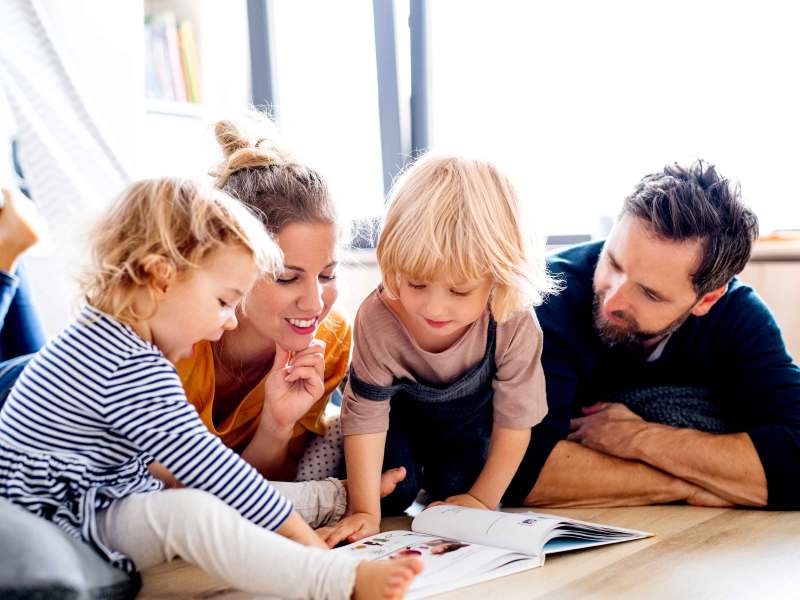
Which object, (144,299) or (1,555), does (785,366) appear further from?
(1,555)

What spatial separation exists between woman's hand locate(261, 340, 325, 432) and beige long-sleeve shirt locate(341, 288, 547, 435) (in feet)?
0.25

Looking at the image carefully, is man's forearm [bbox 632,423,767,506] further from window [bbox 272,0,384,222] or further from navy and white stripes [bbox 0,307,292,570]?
window [bbox 272,0,384,222]

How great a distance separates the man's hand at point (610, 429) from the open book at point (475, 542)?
0.92 ft

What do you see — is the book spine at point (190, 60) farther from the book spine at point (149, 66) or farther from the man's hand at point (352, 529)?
the man's hand at point (352, 529)

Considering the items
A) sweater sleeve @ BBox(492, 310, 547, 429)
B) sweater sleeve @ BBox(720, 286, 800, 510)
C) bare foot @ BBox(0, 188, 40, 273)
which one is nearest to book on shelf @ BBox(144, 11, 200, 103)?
bare foot @ BBox(0, 188, 40, 273)

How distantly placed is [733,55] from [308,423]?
5.16 ft

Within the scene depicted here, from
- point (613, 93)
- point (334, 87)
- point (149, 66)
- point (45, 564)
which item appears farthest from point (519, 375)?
point (149, 66)

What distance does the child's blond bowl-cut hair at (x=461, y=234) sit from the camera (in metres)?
1.39

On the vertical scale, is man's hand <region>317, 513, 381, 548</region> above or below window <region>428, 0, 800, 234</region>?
below

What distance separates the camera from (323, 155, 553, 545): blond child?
4.62ft

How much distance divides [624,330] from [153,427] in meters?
1.00

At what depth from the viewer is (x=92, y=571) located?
1055 mm

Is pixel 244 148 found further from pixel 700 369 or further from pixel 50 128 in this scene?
pixel 50 128

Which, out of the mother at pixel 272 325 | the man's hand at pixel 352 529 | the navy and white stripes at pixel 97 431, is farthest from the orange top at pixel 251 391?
the navy and white stripes at pixel 97 431
